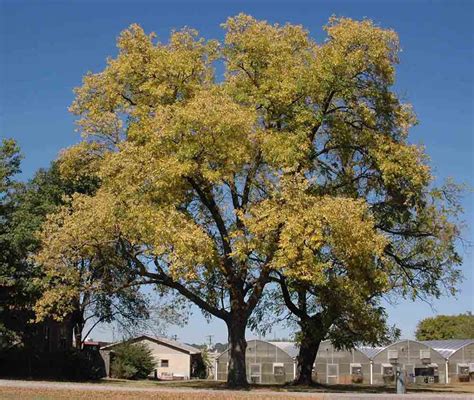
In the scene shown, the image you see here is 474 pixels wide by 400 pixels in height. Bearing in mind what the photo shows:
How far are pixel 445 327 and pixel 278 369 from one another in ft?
199

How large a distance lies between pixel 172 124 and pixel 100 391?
38.6ft

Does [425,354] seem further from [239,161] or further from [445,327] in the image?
[445,327]

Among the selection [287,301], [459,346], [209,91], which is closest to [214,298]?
[287,301]

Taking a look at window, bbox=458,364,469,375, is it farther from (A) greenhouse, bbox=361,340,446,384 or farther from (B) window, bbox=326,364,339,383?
(B) window, bbox=326,364,339,383

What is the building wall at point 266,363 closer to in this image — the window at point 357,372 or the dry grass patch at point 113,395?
the window at point 357,372

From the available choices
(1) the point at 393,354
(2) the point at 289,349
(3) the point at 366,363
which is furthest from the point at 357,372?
(2) the point at 289,349

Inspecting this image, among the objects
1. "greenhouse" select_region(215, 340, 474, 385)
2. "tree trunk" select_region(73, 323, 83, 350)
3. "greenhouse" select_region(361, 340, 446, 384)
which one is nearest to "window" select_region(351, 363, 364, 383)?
"greenhouse" select_region(215, 340, 474, 385)

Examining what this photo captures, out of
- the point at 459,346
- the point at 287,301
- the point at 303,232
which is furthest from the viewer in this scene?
the point at 459,346

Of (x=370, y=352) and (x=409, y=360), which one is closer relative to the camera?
(x=409, y=360)

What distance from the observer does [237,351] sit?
3447 cm

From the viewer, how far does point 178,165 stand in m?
30.6

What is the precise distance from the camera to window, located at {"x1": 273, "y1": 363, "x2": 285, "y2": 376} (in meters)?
65.9

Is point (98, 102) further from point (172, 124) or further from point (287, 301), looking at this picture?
point (287, 301)

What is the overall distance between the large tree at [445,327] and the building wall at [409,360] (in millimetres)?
47060
